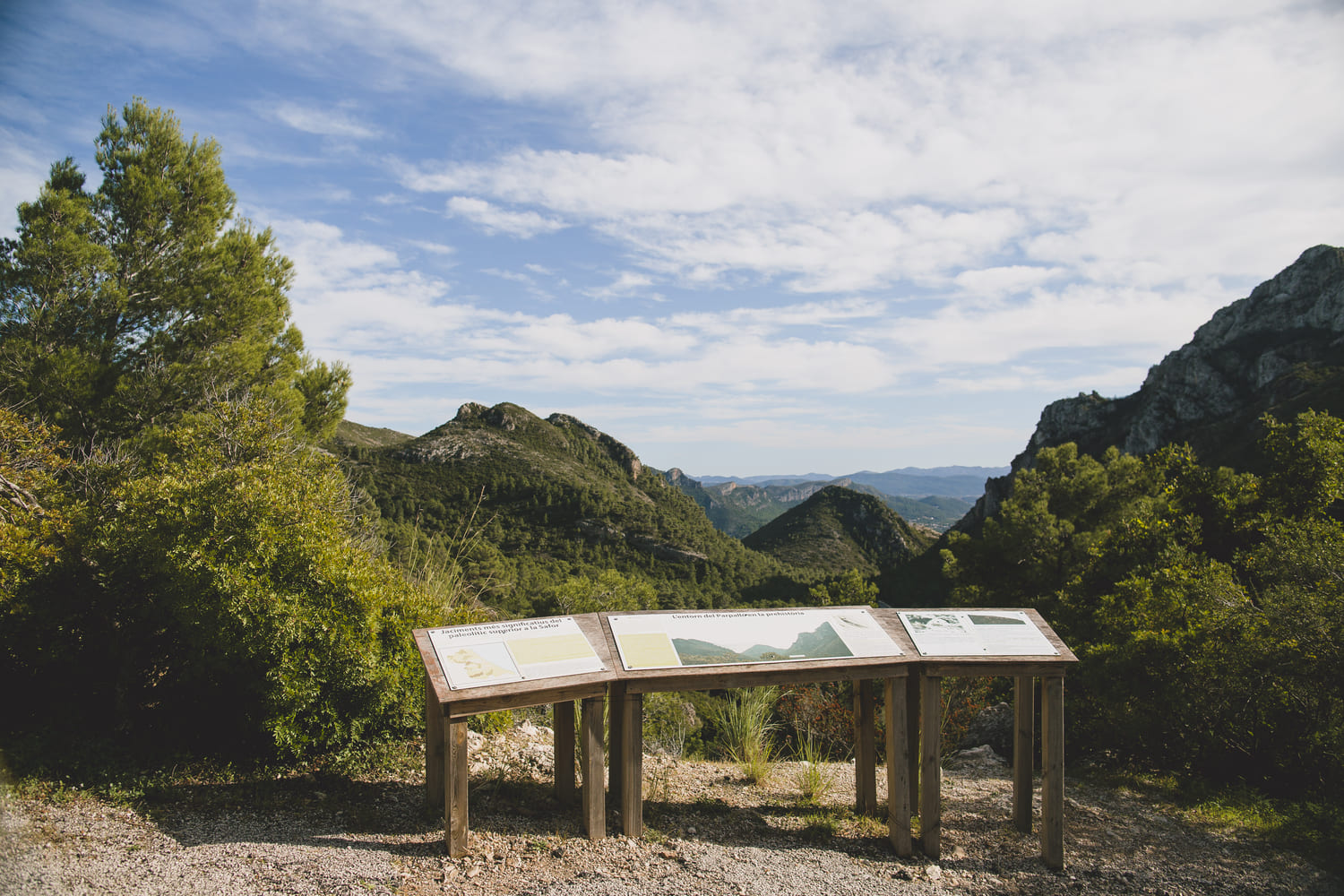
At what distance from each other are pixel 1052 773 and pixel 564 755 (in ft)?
10.0

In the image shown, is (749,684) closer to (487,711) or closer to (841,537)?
(487,711)

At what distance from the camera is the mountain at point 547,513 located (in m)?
40.3

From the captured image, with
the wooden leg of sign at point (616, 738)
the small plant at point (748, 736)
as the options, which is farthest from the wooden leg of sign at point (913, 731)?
the wooden leg of sign at point (616, 738)

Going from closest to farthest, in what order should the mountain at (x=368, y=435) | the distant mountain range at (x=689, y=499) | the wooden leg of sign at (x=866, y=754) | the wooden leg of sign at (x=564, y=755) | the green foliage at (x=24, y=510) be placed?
the wooden leg of sign at (x=564, y=755) < the wooden leg of sign at (x=866, y=754) < the green foliage at (x=24, y=510) < the distant mountain range at (x=689, y=499) < the mountain at (x=368, y=435)

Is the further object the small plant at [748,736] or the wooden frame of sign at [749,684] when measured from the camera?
the small plant at [748,736]

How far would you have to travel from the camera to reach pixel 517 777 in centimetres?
507

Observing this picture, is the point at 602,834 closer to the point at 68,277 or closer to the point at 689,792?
the point at 689,792

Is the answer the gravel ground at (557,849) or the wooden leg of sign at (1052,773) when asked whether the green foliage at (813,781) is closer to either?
the gravel ground at (557,849)

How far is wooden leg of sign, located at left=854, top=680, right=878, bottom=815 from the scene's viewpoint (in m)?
4.63

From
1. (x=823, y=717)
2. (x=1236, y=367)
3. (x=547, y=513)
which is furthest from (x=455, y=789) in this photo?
(x=1236, y=367)

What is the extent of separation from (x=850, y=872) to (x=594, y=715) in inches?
66.3

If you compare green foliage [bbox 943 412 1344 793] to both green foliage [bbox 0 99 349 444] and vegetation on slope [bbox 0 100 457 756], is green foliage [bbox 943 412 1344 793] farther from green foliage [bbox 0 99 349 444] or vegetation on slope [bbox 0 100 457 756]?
green foliage [bbox 0 99 349 444]

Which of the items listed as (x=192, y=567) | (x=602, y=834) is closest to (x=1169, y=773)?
(x=602, y=834)

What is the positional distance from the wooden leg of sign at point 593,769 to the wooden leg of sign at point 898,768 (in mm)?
1738
